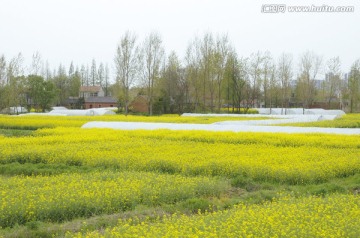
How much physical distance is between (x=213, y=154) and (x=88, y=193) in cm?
654

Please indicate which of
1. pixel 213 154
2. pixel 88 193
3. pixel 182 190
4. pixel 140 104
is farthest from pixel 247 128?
pixel 140 104

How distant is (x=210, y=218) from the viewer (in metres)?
7.41

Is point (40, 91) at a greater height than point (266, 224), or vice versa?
point (40, 91)

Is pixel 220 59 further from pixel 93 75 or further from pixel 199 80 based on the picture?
pixel 93 75

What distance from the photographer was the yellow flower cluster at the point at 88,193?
8.12 m

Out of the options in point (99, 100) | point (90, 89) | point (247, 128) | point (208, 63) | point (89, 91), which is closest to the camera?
point (247, 128)

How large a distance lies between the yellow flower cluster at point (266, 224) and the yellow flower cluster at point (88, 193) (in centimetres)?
127

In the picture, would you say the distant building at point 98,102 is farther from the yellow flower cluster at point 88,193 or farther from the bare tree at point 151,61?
the yellow flower cluster at point 88,193

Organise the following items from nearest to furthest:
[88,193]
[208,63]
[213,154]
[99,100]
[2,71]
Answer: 1. [88,193]
2. [213,154]
3. [2,71]
4. [208,63]
5. [99,100]

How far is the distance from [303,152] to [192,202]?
7.89 meters

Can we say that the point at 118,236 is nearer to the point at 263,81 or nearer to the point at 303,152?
the point at 303,152

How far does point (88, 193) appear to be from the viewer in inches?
357

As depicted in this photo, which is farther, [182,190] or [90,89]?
[90,89]

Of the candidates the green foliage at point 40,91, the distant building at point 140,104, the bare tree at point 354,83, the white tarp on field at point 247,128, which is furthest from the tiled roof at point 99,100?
the white tarp on field at point 247,128
